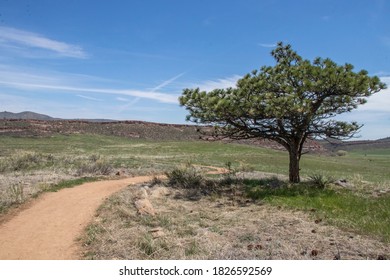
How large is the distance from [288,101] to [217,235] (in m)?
6.29

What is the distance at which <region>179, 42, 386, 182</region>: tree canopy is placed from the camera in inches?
528

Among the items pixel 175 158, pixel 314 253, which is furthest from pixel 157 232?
pixel 175 158

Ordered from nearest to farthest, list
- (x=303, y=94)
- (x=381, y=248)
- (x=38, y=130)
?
(x=381, y=248) → (x=303, y=94) → (x=38, y=130)

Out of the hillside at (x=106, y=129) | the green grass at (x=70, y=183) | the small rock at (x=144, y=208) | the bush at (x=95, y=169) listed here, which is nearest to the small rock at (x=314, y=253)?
the small rock at (x=144, y=208)

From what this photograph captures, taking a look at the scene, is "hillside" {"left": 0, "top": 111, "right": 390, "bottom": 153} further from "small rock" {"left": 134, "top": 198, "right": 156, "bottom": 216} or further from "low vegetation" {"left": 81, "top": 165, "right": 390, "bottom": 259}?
"small rock" {"left": 134, "top": 198, "right": 156, "bottom": 216}

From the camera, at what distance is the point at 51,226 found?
9.93 metres

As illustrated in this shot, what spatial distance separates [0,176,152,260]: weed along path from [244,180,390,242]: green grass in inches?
251

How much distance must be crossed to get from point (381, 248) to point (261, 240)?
8.31 ft

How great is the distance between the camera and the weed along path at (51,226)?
795 centimetres

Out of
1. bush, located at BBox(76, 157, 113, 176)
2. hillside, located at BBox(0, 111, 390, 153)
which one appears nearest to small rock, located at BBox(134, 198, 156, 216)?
bush, located at BBox(76, 157, 113, 176)

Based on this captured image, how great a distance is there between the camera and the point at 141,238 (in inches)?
325
